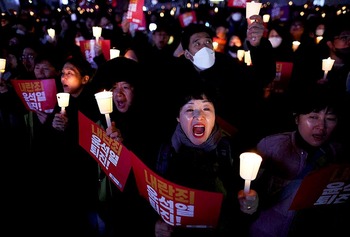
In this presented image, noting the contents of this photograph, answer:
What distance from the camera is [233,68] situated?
4105 millimetres

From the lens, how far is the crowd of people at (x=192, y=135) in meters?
2.41

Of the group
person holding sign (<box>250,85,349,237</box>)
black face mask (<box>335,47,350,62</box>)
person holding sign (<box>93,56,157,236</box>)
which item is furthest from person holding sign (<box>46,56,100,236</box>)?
black face mask (<box>335,47,350,62</box>)

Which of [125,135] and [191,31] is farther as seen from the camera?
[191,31]

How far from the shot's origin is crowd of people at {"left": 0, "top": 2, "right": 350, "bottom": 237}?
2.41m

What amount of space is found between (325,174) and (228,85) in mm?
2349

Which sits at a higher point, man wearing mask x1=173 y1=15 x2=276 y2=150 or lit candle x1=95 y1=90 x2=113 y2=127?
man wearing mask x1=173 y1=15 x2=276 y2=150

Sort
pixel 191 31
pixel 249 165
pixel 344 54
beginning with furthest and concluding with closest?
pixel 344 54, pixel 191 31, pixel 249 165

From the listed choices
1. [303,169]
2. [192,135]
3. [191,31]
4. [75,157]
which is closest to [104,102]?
[192,135]

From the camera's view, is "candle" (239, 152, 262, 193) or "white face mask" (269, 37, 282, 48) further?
"white face mask" (269, 37, 282, 48)

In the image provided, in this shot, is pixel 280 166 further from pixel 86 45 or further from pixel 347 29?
pixel 86 45

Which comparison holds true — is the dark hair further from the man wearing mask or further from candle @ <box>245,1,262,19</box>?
Result: candle @ <box>245,1,262,19</box>

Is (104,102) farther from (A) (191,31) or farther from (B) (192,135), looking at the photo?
(A) (191,31)

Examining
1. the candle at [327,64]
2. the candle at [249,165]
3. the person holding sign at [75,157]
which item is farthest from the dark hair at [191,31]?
the candle at [249,165]

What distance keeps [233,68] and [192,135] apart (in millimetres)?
1914
